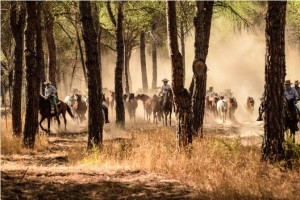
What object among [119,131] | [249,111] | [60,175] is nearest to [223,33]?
[249,111]

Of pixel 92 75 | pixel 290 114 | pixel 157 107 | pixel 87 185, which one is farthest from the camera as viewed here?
pixel 157 107

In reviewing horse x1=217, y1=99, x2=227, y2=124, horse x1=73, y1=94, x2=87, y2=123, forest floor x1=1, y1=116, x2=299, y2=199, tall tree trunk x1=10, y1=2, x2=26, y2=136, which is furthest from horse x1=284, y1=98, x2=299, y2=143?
horse x1=73, y1=94, x2=87, y2=123

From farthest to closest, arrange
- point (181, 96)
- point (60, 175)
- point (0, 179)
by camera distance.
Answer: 1. point (181, 96)
2. point (60, 175)
3. point (0, 179)

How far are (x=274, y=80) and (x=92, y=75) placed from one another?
6064mm

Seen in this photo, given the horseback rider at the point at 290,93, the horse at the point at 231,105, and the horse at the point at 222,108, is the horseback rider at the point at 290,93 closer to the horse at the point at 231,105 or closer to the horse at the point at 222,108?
the horse at the point at 222,108

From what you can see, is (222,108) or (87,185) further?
(222,108)

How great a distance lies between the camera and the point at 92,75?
1484 cm

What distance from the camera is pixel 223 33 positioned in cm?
6328

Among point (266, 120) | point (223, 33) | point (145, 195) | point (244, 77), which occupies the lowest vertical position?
point (145, 195)

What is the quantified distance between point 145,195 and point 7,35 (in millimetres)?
24976

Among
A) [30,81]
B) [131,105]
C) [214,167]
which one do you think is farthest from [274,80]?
[131,105]

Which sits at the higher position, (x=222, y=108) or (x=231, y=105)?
(x=231, y=105)

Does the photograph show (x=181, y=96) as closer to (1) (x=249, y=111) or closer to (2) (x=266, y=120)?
(2) (x=266, y=120)

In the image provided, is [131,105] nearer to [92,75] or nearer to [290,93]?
[290,93]
